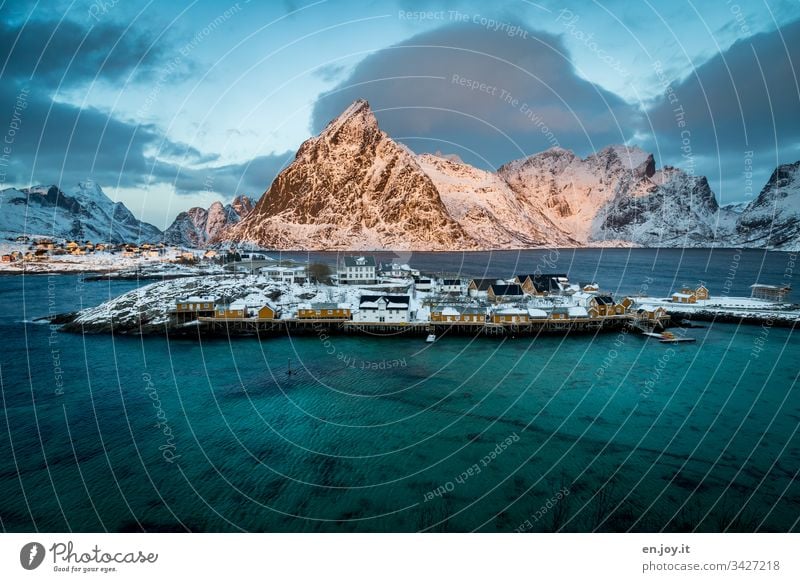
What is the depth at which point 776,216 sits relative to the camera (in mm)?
169000

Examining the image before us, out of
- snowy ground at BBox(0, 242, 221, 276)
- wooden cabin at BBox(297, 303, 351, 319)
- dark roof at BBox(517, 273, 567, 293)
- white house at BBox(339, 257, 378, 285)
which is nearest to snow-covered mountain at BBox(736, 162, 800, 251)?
dark roof at BBox(517, 273, 567, 293)

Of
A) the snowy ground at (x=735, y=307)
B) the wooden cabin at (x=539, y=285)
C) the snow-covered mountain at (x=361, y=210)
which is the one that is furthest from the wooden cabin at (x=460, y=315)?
the snow-covered mountain at (x=361, y=210)

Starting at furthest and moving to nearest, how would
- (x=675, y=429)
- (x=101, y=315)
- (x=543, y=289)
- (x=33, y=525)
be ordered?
(x=543, y=289) → (x=101, y=315) → (x=675, y=429) → (x=33, y=525)

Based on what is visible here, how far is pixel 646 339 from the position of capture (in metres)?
30.8

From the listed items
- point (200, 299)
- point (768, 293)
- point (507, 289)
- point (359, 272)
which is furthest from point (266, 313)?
point (768, 293)

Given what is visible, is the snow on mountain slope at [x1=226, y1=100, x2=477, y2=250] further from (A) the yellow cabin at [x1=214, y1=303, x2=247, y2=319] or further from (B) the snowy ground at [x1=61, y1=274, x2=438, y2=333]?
(A) the yellow cabin at [x1=214, y1=303, x2=247, y2=319]

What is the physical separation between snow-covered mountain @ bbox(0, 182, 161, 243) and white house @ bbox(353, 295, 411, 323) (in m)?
152

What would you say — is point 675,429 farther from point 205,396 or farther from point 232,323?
point 232,323

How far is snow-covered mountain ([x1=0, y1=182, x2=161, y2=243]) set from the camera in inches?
5739

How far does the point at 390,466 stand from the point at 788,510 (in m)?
11.1

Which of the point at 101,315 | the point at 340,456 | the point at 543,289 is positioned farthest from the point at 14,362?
the point at 543,289
